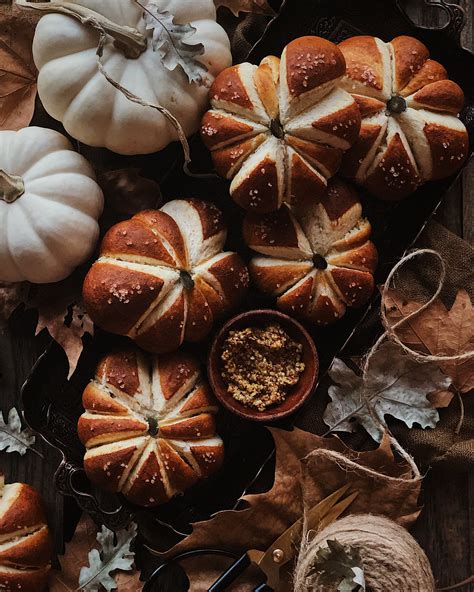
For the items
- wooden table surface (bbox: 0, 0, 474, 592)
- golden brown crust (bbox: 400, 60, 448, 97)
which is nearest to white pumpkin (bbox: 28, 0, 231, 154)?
A: golden brown crust (bbox: 400, 60, 448, 97)

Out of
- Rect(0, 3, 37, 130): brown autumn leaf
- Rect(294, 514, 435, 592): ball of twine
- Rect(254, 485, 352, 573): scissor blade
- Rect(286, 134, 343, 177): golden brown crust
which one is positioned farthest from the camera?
Rect(0, 3, 37, 130): brown autumn leaf

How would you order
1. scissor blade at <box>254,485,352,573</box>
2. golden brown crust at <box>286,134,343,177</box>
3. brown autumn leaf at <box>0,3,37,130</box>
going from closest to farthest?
golden brown crust at <box>286,134,343,177</box>, scissor blade at <box>254,485,352,573</box>, brown autumn leaf at <box>0,3,37,130</box>

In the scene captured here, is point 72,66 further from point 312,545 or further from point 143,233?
point 312,545

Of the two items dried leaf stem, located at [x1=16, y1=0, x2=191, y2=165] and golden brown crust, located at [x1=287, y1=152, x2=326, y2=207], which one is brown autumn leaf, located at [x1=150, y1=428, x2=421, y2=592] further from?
dried leaf stem, located at [x1=16, y1=0, x2=191, y2=165]

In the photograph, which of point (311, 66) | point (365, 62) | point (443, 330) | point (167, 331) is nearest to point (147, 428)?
point (167, 331)

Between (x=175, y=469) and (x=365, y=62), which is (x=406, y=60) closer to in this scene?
(x=365, y=62)
